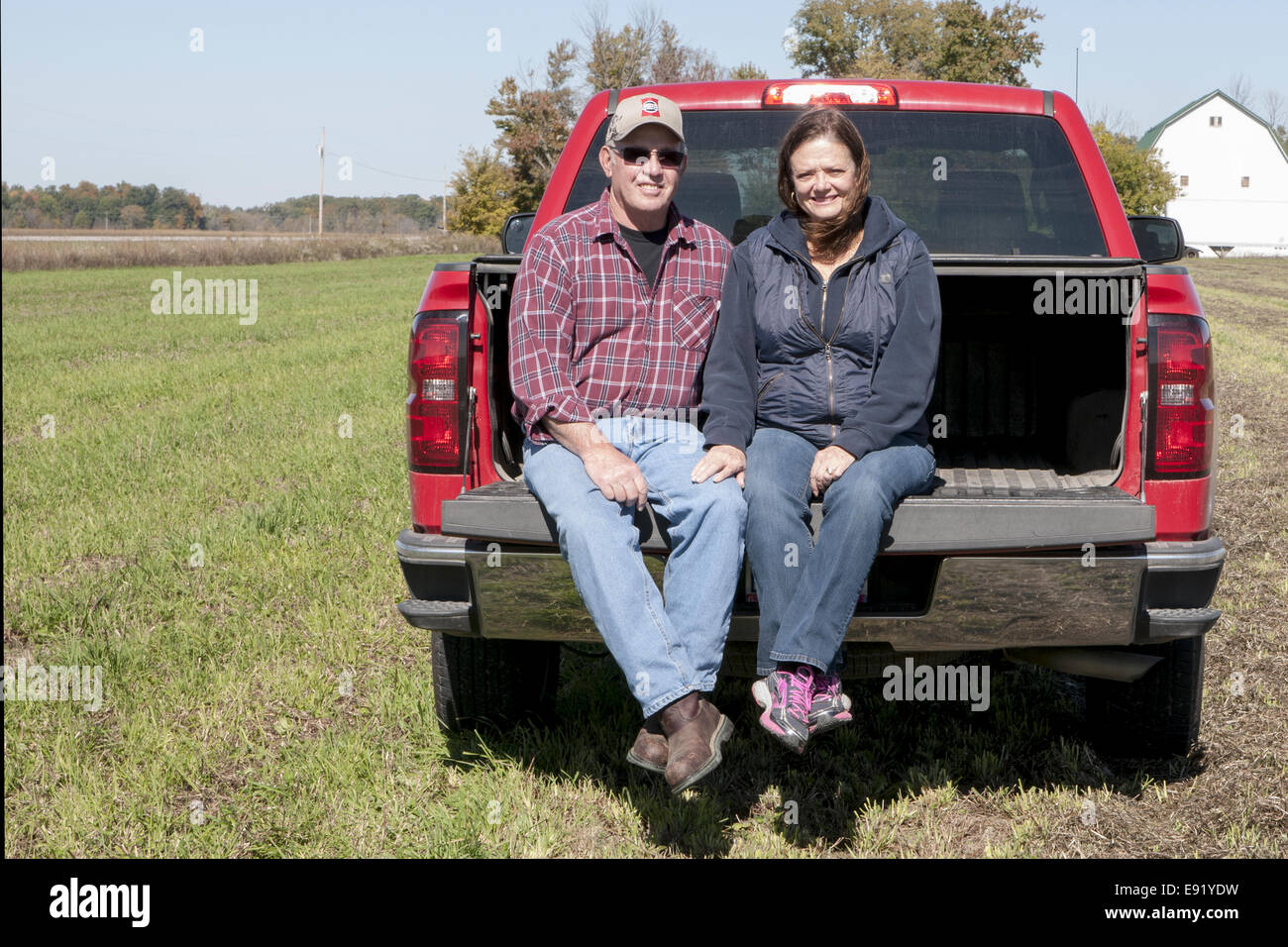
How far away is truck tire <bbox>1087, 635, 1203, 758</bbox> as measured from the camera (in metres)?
3.20

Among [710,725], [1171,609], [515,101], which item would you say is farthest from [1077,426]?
[515,101]

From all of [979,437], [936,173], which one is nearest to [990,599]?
[979,437]

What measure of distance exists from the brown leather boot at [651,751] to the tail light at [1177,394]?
1.35 m

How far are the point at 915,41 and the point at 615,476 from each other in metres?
65.1

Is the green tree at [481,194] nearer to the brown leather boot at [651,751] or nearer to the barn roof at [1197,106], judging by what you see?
the barn roof at [1197,106]

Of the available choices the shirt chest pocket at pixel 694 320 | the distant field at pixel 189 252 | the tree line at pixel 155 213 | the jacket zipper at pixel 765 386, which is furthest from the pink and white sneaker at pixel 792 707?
the tree line at pixel 155 213

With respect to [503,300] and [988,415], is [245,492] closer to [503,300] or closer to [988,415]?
[503,300]

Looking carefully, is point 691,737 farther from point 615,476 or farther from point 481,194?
point 481,194

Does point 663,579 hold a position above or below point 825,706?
above

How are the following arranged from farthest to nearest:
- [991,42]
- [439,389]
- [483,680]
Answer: [991,42]
[483,680]
[439,389]

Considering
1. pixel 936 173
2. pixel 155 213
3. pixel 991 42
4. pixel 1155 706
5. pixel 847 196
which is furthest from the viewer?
pixel 155 213

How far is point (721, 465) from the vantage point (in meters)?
2.90

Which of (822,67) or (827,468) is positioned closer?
(827,468)

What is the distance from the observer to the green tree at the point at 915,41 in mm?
54281
